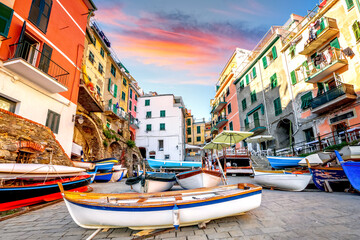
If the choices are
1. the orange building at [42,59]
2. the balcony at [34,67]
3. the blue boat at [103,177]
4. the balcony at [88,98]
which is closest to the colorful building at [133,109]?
the balcony at [88,98]

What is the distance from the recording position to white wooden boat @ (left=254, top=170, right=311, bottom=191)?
683 cm

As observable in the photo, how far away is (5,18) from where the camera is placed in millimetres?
6887

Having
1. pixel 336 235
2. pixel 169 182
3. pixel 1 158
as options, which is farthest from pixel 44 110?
pixel 336 235

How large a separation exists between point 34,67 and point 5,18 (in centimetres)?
198

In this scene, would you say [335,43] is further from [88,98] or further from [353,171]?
[88,98]

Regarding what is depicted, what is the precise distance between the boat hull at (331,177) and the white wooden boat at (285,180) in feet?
2.72

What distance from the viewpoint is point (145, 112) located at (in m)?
30.6

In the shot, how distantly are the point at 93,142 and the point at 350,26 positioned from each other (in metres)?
21.1

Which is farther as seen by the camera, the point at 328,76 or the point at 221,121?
the point at 221,121

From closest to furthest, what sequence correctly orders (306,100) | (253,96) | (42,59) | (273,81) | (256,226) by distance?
(256,226) → (42,59) → (306,100) → (273,81) → (253,96)

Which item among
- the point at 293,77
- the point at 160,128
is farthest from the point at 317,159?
the point at 160,128

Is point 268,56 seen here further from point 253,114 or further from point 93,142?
point 93,142

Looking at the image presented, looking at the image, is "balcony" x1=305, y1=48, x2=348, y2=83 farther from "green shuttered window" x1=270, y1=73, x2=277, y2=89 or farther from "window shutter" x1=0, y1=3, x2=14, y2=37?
"window shutter" x1=0, y1=3, x2=14, y2=37

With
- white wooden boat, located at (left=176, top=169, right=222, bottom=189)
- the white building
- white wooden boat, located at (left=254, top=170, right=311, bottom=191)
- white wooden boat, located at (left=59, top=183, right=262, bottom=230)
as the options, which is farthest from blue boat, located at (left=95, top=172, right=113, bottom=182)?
the white building
